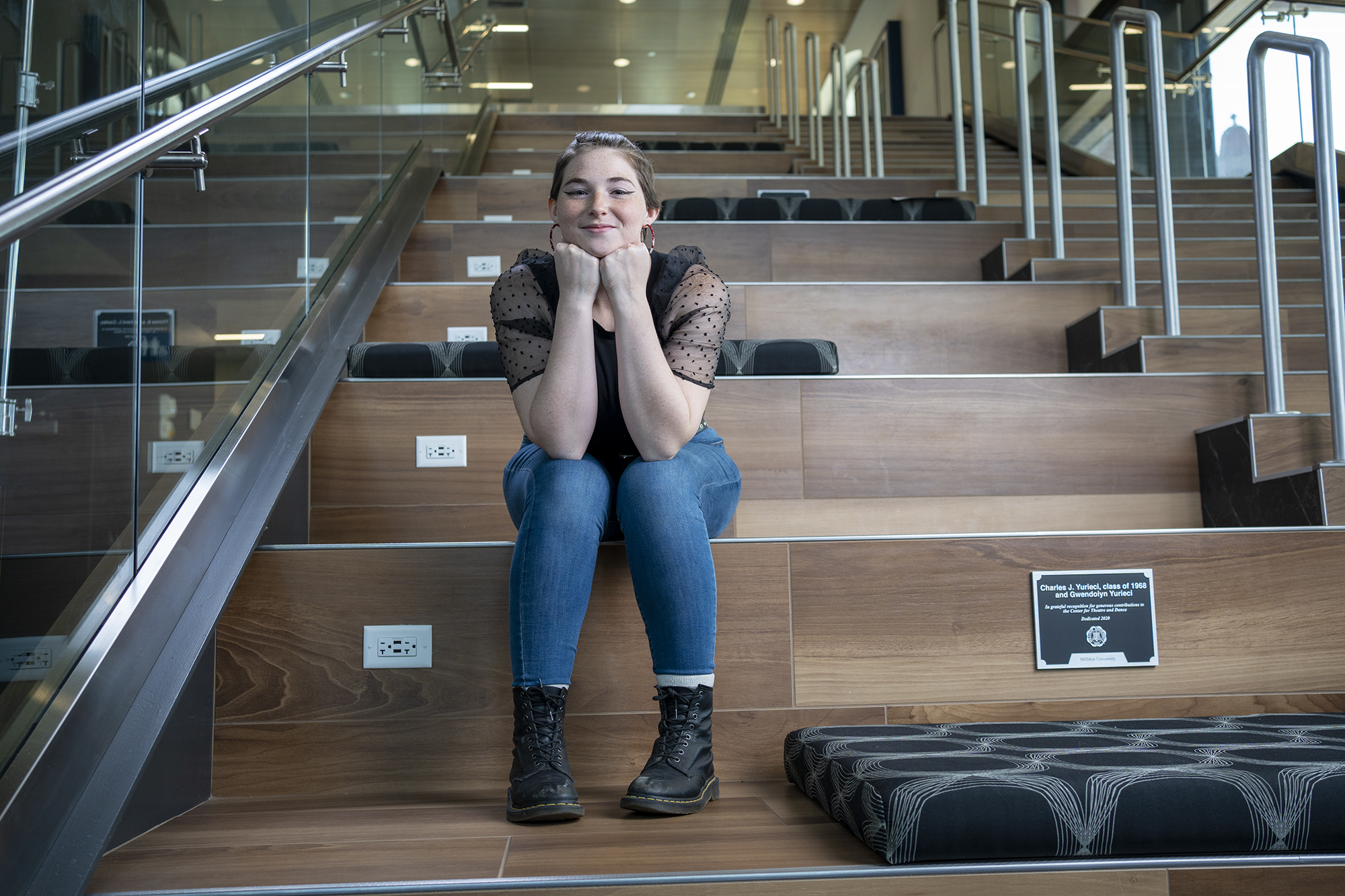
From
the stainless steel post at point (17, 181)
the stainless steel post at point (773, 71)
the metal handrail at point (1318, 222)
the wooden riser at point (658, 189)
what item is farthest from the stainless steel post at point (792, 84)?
the stainless steel post at point (17, 181)

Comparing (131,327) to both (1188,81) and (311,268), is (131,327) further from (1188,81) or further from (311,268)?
(1188,81)

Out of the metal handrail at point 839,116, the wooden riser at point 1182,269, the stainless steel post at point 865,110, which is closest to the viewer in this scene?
the wooden riser at point 1182,269

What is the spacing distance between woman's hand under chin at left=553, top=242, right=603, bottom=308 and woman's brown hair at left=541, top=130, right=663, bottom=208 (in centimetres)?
16

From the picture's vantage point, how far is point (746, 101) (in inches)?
363

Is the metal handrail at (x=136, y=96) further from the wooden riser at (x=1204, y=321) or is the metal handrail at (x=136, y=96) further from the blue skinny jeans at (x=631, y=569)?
the wooden riser at (x=1204, y=321)

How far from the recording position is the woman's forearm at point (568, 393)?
1.29 m

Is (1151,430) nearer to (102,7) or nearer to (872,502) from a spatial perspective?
(872,502)

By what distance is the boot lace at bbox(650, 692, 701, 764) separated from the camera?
1158 mm

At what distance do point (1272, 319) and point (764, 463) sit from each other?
86 centimetres

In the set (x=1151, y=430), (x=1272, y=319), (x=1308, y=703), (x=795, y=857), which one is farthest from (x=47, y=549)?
(x=1272, y=319)

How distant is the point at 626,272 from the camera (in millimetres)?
1336

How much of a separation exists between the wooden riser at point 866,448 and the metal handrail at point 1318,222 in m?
0.13

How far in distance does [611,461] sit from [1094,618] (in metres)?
0.64

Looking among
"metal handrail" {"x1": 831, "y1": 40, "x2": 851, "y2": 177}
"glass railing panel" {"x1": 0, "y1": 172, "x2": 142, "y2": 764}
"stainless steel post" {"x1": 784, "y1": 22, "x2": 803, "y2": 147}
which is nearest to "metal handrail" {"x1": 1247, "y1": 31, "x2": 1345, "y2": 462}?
"glass railing panel" {"x1": 0, "y1": 172, "x2": 142, "y2": 764}
